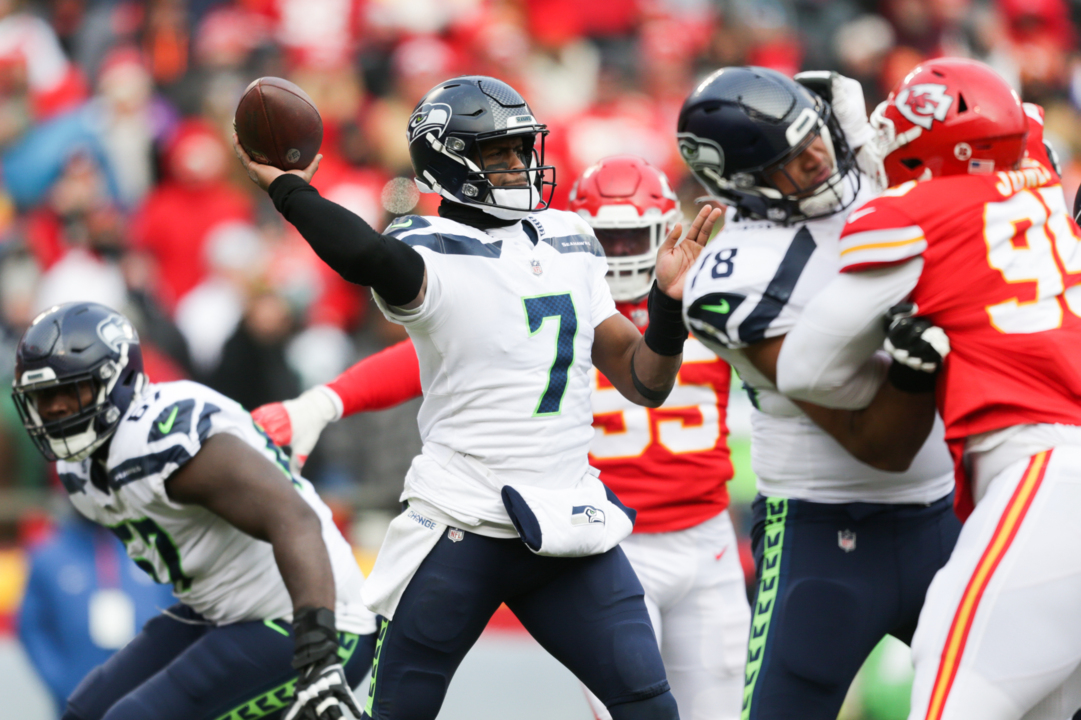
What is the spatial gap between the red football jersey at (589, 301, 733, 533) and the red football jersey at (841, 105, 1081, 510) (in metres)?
1.31

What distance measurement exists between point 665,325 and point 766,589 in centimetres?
76

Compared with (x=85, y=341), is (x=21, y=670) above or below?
below

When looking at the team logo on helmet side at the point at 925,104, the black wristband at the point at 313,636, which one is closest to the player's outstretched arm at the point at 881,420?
the team logo on helmet side at the point at 925,104

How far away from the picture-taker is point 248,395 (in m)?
7.29

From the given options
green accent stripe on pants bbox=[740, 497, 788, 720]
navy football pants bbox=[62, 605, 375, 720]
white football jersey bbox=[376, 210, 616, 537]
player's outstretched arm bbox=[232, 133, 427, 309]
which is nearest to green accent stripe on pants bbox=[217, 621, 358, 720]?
navy football pants bbox=[62, 605, 375, 720]

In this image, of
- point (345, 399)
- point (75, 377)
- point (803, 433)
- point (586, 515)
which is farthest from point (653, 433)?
point (75, 377)

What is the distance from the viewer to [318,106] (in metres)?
9.29

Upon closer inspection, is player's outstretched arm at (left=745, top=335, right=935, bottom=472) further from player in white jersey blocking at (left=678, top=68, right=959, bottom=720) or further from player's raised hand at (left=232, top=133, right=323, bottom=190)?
player's raised hand at (left=232, top=133, right=323, bottom=190)

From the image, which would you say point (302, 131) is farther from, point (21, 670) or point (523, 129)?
point (21, 670)

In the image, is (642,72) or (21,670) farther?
(642,72)

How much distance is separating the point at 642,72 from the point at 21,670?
592cm


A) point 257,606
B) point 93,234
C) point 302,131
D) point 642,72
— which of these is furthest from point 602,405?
point 642,72

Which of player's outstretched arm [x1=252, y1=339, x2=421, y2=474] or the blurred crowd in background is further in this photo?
the blurred crowd in background

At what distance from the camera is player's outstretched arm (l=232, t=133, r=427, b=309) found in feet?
9.44
